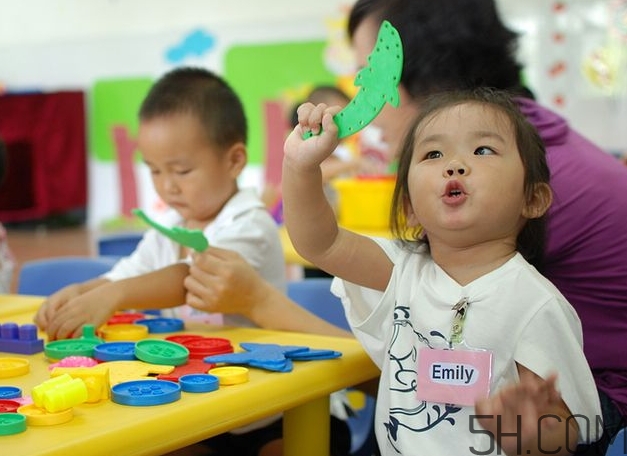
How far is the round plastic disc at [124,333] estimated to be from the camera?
1420 mm

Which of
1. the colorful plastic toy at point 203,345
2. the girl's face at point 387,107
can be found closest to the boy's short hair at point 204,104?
the girl's face at point 387,107

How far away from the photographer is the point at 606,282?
55.7 inches

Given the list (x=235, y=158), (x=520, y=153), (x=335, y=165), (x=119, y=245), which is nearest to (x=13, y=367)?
(x=520, y=153)

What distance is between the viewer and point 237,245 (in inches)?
69.1

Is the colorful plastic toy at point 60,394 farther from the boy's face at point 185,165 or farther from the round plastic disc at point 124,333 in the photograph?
the boy's face at point 185,165

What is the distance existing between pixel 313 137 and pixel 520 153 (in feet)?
0.86

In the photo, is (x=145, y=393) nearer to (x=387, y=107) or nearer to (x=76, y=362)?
(x=76, y=362)

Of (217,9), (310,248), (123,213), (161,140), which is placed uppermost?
(217,9)

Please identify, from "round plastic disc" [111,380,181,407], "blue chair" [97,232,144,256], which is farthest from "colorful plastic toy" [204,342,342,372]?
"blue chair" [97,232,144,256]

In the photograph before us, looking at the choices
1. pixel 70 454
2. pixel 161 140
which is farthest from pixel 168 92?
pixel 70 454

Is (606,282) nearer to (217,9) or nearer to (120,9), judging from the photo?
(217,9)

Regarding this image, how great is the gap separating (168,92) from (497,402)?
1.16 m

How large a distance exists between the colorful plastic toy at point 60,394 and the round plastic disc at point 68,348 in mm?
233

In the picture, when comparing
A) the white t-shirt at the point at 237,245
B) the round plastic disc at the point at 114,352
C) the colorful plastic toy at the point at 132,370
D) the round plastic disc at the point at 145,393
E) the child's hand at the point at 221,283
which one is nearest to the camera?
the round plastic disc at the point at 145,393
